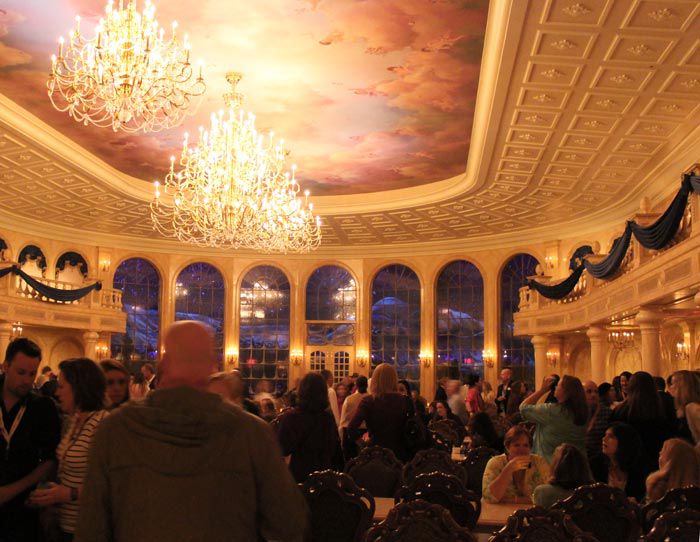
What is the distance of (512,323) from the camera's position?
2528 cm

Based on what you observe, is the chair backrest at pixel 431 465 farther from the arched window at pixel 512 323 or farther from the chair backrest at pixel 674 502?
the arched window at pixel 512 323

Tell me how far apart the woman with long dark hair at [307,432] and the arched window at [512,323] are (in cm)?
1924

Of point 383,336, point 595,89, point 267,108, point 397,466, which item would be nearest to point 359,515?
point 397,466

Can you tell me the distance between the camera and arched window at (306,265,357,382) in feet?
88.8

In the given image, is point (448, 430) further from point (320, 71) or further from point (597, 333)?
point (597, 333)

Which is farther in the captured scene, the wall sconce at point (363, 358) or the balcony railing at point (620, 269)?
the wall sconce at point (363, 358)

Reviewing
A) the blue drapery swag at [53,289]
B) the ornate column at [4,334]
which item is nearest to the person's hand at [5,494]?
the blue drapery swag at [53,289]

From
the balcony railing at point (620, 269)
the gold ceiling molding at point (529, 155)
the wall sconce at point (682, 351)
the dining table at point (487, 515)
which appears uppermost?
the gold ceiling molding at point (529, 155)

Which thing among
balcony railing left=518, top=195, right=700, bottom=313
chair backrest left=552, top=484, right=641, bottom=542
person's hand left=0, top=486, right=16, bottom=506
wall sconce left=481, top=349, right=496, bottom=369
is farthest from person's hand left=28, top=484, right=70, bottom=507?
wall sconce left=481, top=349, right=496, bottom=369

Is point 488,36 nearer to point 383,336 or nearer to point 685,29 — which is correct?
point 685,29

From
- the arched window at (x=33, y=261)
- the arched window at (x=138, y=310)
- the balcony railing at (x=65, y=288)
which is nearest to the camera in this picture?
the balcony railing at (x=65, y=288)

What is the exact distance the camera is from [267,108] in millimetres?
16219

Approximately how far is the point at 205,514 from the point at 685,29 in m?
10.0

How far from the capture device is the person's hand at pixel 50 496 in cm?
400
